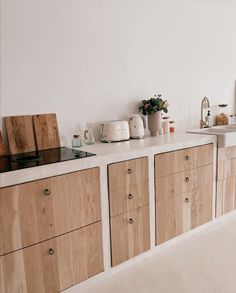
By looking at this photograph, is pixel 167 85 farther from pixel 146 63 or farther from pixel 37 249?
pixel 37 249

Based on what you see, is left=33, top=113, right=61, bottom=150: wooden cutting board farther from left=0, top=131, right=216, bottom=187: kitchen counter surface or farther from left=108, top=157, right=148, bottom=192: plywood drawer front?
left=108, top=157, right=148, bottom=192: plywood drawer front

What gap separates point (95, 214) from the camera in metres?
1.89

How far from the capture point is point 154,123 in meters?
2.69

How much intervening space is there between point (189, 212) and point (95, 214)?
97 cm

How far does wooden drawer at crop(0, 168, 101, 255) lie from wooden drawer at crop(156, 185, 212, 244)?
0.63 metres

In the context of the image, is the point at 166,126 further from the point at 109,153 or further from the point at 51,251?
the point at 51,251

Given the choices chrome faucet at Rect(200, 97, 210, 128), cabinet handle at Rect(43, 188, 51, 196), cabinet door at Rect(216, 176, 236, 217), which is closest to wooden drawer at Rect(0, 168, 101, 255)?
cabinet handle at Rect(43, 188, 51, 196)

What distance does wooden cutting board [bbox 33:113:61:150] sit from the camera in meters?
2.13

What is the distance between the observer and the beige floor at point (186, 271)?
192 cm

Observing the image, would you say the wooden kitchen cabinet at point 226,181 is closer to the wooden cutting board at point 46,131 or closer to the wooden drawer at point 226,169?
the wooden drawer at point 226,169

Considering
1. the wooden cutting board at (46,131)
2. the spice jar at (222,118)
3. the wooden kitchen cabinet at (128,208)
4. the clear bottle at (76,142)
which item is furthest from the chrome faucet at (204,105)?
the wooden cutting board at (46,131)

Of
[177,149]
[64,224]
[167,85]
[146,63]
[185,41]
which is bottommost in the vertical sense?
[64,224]

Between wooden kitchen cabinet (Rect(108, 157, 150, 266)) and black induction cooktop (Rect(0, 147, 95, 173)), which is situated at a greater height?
black induction cooktop (Rect(0, 147, 95, 173))

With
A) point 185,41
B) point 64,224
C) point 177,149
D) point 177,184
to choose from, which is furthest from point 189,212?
point 185,41
